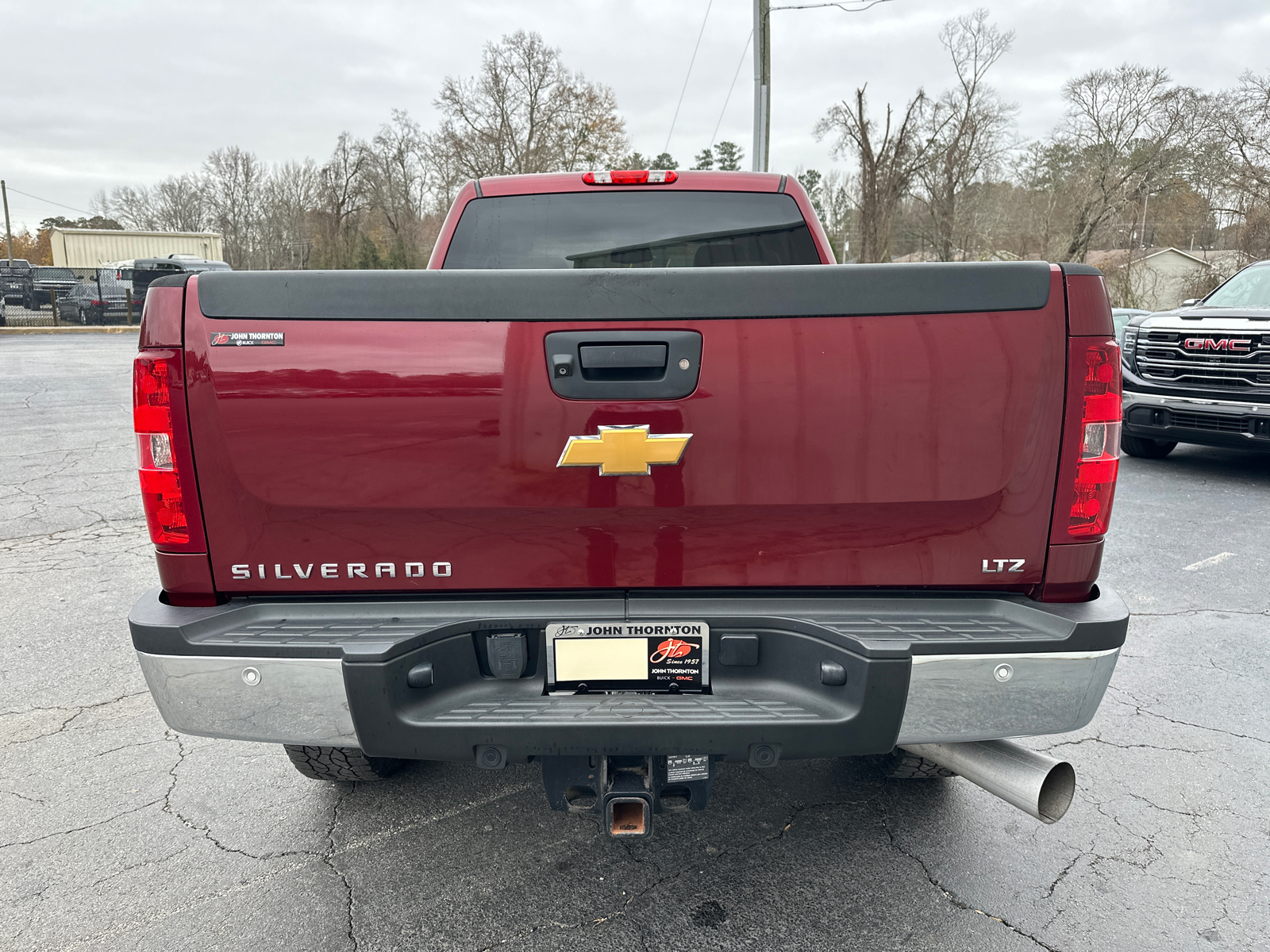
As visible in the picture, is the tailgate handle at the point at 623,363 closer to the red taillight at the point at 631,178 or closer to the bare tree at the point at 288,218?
the red taillight at the point at 631,178

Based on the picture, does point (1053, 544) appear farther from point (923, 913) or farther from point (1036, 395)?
point (923, 913)

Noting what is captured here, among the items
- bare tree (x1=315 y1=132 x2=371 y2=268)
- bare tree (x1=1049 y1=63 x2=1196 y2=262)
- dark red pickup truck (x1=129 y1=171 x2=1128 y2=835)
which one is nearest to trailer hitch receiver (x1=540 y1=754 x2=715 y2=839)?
dark red pickup truck (x1=129 y1=171 x2=1128 y2=835)

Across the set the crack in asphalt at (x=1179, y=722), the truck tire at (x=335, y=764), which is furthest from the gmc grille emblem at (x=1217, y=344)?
the truck tire at (x=335, y=764)

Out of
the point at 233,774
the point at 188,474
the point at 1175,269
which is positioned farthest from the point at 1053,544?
the point at 1175,269

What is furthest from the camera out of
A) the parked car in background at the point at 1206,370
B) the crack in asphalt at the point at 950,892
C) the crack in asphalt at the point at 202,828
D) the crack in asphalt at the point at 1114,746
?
the parked car in background at the point at 1206,370

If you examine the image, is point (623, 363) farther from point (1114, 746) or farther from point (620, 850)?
point (1114, 746)

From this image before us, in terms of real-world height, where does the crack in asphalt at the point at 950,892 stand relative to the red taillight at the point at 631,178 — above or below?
below

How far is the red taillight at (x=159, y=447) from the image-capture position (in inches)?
77.8

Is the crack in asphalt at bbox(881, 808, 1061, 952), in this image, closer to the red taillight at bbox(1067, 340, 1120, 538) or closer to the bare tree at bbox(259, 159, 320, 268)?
the red taillight at bbox(1067, 340, 1120, 538)

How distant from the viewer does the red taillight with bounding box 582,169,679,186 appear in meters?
3.53

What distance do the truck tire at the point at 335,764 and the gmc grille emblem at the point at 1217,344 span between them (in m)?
8.17

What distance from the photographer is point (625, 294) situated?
199 centimetres

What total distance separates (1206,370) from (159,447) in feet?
29.1

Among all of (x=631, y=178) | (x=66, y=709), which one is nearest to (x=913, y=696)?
(x=631, y=178)
